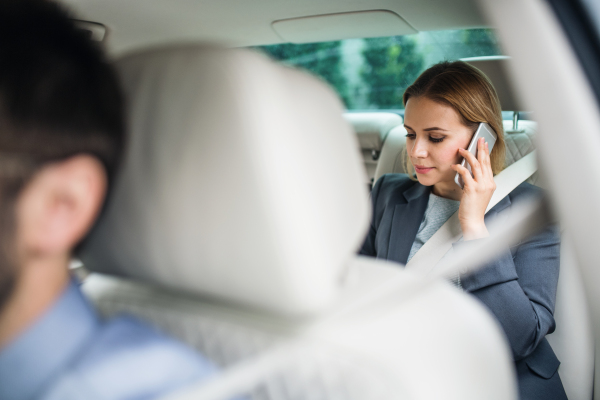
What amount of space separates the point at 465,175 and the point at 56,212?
120cm

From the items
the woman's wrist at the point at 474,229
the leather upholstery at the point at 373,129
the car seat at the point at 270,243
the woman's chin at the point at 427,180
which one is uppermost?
the car seat at the point at 270,243

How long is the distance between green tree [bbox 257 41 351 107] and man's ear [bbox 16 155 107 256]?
4.65 feet

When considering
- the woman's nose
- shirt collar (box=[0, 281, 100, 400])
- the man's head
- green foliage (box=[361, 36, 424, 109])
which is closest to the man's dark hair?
the man's head

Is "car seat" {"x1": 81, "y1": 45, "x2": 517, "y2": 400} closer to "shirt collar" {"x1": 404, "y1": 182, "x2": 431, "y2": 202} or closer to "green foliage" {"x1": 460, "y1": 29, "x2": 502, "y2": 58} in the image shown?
"shirt collar" {"x1": 404, "y1": 182, "x2": 431, "y2": 202}

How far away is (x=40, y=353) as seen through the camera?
56 cm

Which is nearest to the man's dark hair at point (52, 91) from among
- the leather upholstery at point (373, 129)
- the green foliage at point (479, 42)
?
the green foliage at point (479, 42)

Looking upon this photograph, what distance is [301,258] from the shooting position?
49 cm

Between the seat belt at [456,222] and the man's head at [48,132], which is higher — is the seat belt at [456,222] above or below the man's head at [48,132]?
below

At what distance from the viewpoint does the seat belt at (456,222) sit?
55.9 inches

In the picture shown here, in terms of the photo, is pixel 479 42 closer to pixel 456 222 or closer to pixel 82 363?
pixel 456 222

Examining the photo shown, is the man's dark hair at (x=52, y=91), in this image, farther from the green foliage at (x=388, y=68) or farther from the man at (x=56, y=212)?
the green foliage at (x=388, y=68)

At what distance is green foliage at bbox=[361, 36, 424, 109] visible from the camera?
8.00 feet

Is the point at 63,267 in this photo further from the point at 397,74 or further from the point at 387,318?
the point at 397,74

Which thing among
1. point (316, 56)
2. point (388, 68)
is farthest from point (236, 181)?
point (388, 68)
